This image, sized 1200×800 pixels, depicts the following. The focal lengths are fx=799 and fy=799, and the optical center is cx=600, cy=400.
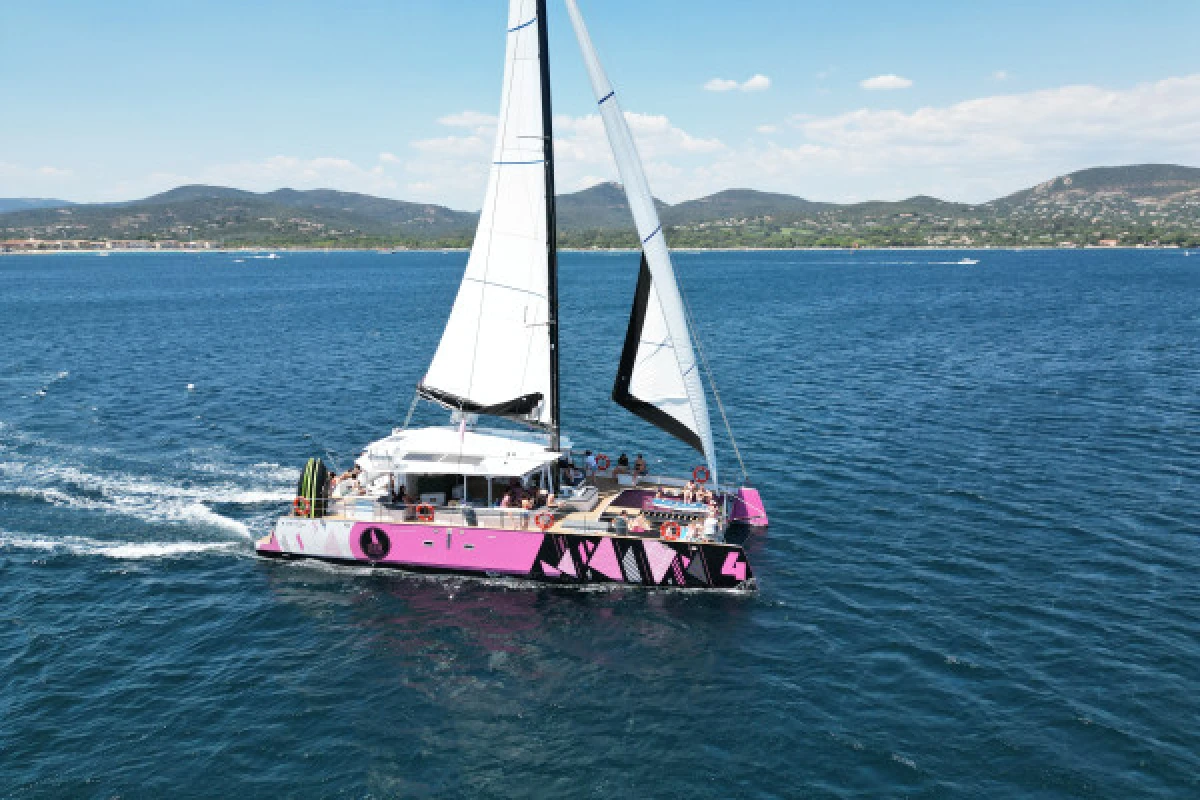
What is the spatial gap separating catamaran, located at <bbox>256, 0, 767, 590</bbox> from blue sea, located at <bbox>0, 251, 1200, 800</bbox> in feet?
3.53

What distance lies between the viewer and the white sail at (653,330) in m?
23.1

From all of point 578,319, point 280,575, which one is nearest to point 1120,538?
point 280,575

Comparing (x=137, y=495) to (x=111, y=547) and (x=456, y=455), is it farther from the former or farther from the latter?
(x=456, y=455)

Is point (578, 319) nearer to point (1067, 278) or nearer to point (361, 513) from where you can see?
point (361, 513)

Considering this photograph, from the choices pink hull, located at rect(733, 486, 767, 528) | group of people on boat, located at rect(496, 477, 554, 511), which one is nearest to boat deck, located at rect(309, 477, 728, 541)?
group of people on boat, located at rect(496, 477, 554, 511)

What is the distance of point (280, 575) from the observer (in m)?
25.3

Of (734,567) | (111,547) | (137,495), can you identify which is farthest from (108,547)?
(734,567)

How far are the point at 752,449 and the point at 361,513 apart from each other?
63.9ft

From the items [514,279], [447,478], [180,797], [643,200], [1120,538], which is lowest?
[180,797]

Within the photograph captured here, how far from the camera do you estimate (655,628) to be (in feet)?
71.2

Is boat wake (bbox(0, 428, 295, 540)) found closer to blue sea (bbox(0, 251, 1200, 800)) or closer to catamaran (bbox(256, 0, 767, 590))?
blue sea (bbox(0, 251, 1200, 800))

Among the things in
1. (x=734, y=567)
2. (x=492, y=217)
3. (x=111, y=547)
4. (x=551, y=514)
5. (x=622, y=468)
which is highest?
(x=492, y=217)

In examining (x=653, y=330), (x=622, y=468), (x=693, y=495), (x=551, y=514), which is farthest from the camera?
(x=622, y=468)

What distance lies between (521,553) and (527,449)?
3550mm
